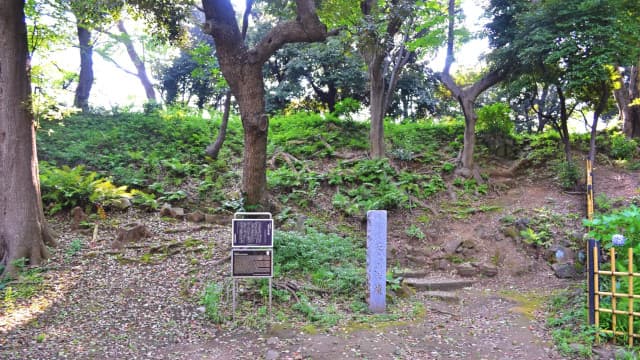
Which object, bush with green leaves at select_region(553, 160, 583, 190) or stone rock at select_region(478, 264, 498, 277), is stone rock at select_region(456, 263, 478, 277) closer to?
stone rock at select_region(478, 264, 498, 277)

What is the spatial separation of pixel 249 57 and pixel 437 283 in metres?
5.79

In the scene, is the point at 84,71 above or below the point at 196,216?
above

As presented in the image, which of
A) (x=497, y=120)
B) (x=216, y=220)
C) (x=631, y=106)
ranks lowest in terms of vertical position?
(x=216, y=220)

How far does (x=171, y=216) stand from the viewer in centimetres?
959

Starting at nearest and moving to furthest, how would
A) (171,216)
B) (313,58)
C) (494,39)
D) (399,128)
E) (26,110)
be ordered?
1. (26,110)
2. (171,216)
3. (494,39)
4. (399,128)
5. (313,58)

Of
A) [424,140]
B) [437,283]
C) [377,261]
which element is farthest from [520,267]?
[424,140]

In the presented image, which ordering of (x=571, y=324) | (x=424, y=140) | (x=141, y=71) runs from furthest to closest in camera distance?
(x=141, y=71), (x=424, y=140), (x=571, y=324)

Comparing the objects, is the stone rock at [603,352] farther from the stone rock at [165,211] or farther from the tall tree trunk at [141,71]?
the tall tree trunk at [141,71]

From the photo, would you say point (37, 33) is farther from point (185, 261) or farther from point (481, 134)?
point (481, 134)

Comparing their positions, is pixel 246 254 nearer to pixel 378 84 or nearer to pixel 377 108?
pixel 377 108

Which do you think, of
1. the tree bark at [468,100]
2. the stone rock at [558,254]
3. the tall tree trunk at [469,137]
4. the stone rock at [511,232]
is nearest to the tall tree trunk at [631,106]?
the tree bark at [468,100]

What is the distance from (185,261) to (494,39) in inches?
428

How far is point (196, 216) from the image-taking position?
965cm

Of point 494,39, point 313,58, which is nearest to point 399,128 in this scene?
point 494,39
